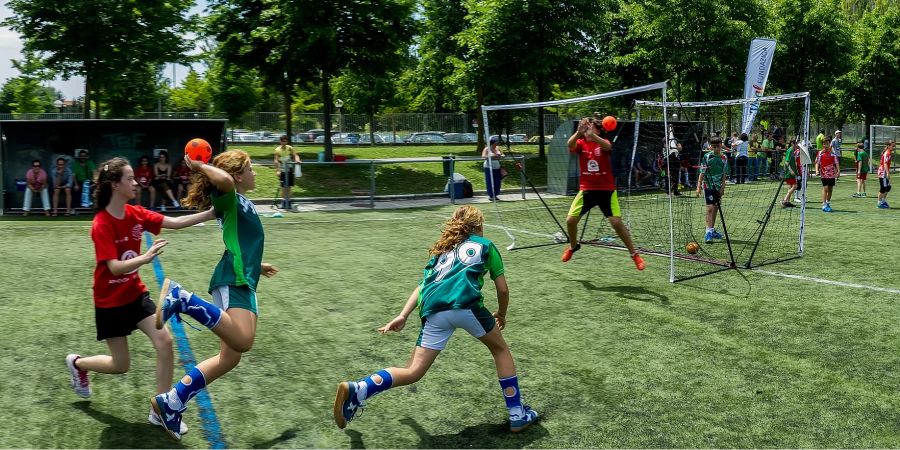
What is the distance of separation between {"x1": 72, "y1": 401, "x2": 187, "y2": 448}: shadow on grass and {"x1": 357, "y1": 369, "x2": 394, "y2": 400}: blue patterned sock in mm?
1172

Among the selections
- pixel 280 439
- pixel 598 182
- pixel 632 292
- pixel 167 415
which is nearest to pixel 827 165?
pixel 598 182

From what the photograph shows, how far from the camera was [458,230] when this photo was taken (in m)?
4.81

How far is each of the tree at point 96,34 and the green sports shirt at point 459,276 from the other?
21.8 metres

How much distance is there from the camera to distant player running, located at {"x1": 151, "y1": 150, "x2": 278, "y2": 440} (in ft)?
14.6

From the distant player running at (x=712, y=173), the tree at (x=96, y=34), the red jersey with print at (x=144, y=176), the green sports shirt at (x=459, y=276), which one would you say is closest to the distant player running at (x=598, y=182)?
the distant player running at (x=712, y=173)

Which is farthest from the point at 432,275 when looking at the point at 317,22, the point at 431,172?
the point at 431,172

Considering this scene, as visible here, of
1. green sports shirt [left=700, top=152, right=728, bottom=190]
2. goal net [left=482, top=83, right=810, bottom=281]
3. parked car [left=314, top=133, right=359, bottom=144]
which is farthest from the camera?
parked car [left=314, top=133, right=359, bottom=144]

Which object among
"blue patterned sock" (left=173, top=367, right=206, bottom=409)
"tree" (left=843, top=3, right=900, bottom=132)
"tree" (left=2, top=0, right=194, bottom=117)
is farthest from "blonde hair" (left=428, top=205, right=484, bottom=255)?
"tree" (left=843, top=3, right=900, bottom=132)

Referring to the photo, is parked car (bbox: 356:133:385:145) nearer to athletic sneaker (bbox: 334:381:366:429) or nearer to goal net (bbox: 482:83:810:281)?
goal net (bbox: 482:83:810:281)

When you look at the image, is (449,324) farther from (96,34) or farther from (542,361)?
(96,34)

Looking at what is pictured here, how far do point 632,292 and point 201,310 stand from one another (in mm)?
5903

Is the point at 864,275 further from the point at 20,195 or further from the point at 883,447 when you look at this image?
the point at 20,195

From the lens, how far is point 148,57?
23875mm

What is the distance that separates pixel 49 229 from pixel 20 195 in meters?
4.04
